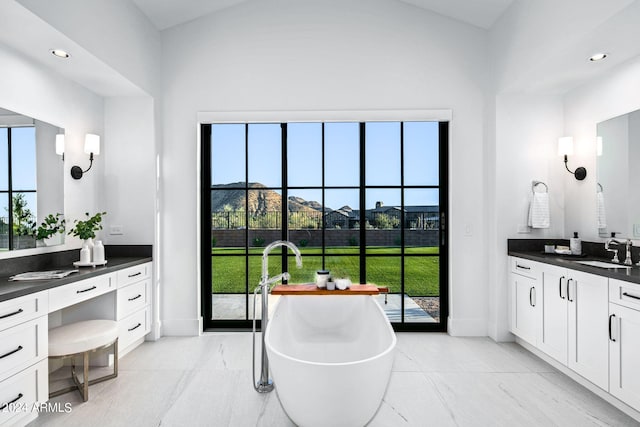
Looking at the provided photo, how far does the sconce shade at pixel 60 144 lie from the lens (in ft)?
9.77

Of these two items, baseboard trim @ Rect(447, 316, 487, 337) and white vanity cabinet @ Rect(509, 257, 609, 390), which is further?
baseboard trim @ Rect(447, 316, 487, 337)

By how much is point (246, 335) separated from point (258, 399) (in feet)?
4.22

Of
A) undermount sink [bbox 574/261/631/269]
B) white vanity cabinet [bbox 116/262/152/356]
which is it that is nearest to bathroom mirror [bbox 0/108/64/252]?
white vanity cabinet [bbox 116/262/152/356]

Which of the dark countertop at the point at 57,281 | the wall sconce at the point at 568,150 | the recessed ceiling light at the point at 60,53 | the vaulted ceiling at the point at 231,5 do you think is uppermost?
the vaulted ceiling at the point at 231,5

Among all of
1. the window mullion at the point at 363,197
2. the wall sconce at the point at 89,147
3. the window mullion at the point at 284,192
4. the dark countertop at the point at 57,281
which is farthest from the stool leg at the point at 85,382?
the window mullion at the point at 363,197

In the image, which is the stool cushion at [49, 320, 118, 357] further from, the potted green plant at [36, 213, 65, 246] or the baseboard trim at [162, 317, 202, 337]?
the baseboard trim at [162, 317, 202, 337]

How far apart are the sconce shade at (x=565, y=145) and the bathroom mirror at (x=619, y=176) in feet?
0.86

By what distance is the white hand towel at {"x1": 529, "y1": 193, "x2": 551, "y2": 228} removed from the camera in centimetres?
338

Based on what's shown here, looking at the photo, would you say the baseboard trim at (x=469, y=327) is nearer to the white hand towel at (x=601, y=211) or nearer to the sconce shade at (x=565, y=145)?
the white hand towel at (x=601, y=211)

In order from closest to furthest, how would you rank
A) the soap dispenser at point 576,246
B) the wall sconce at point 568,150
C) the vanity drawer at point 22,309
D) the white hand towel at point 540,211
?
1. the vanity drawer at point 22,309
2. the soap dispenser at point 576,246
3. the wall sconce at point 568,150
4. the white hand towel at point 540,211

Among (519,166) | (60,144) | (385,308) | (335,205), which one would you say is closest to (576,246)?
(519,166)

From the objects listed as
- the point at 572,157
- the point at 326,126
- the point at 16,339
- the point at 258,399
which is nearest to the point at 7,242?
the point at 16,339

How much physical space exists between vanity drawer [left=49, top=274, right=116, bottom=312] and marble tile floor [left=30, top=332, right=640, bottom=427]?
65 centimetres

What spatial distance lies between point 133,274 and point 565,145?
4091mm
